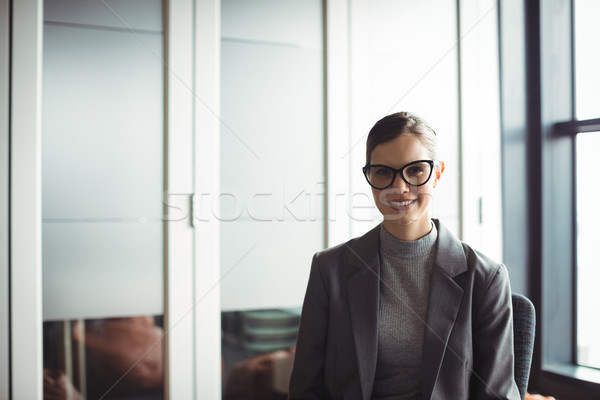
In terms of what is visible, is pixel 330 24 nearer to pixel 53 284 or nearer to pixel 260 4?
pixel 260 4

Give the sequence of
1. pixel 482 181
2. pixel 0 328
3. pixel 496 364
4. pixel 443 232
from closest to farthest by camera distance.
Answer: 1. pixel 496 364
2. pixel 443 232
3. pixel 0 328
4. pixel 482 181

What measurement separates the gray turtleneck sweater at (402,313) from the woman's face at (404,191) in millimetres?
51

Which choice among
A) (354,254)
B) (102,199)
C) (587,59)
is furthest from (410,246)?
(587,59)

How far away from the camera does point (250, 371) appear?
81.7 inches

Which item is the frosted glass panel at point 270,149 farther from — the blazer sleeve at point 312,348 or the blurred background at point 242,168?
the blazer sleeve at point 312,348

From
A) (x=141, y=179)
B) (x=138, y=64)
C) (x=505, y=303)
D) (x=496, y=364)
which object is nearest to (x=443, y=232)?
(x=505, y=303)

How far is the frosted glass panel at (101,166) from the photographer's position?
1809 mm

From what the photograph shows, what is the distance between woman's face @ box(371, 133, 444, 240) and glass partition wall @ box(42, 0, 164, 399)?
0.97m

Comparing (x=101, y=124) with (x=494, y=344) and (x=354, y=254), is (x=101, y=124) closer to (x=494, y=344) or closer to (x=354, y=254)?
(x=354, y=254)

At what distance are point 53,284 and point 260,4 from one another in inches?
50.7

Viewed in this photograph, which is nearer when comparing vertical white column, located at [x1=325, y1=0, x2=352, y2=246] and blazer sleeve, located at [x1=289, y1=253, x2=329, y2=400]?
blazer sleeve, located at [x1=289, y1=253, x2=329, y2=400]

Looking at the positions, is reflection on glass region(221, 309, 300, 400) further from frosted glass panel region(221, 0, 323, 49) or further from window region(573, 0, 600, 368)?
window region(573, 0, 600, 368)

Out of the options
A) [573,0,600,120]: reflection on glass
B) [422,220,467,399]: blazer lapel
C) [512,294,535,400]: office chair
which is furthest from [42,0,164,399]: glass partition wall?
[573,0,600,120]: reflection on glass

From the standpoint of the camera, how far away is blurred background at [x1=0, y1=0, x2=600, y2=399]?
5.90 feet
